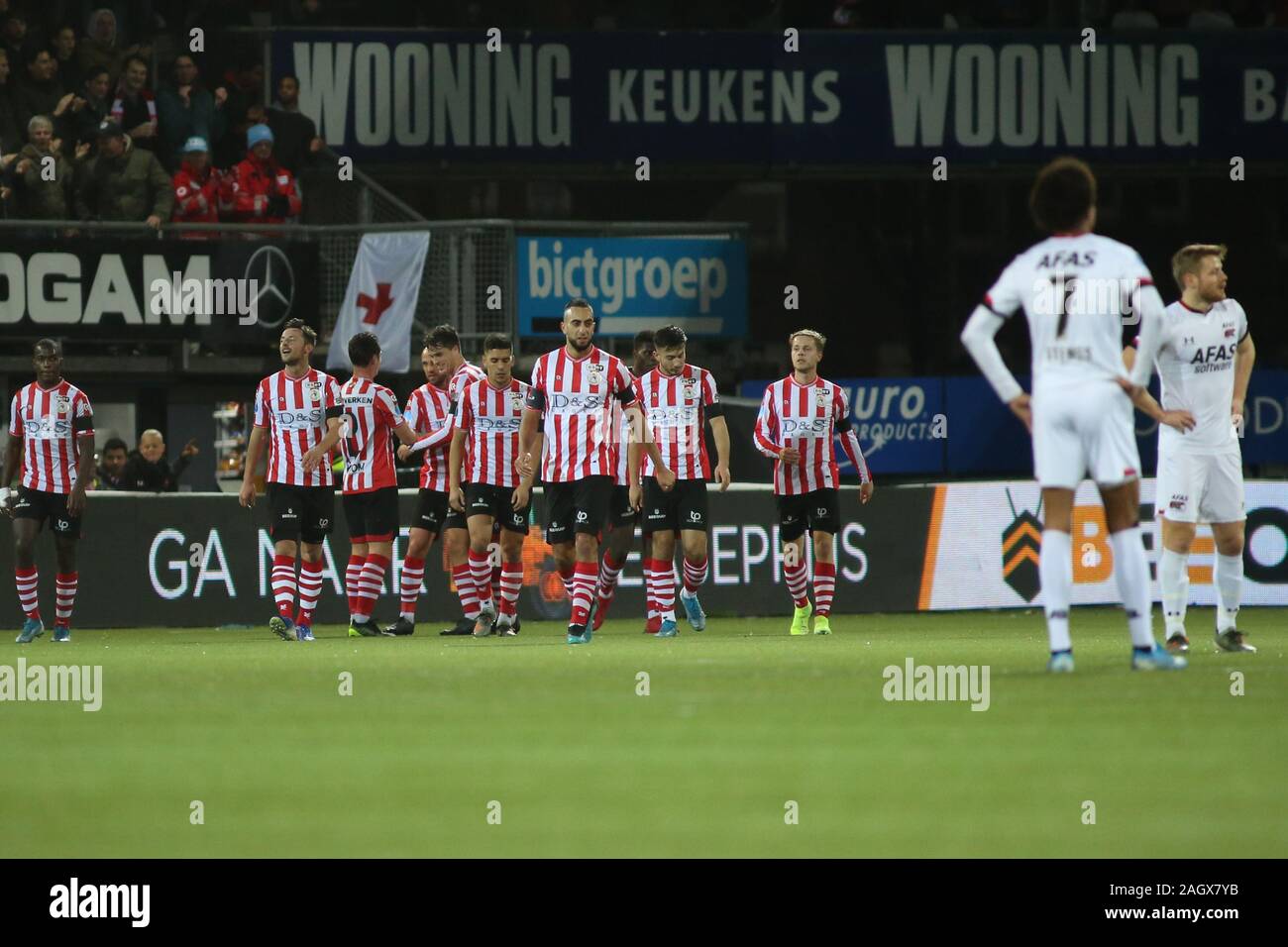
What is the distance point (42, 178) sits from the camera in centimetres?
2123

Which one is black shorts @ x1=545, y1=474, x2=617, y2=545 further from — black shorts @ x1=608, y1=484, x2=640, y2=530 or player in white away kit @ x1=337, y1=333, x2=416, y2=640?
player in white away kit @ x1=337, y1=333, x2=416, y2=640

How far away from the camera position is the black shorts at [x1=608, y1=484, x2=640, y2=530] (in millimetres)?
15906

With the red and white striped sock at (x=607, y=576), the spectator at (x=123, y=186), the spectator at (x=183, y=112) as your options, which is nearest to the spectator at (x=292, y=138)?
the spectator at (x=183, y=112)

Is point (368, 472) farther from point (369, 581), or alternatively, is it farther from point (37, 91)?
point (37, 91)

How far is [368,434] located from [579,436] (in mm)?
2600

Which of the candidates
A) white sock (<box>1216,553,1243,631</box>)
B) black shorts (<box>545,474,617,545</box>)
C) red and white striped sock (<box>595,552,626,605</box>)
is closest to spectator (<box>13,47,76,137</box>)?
red and white striped sock (<box>595,552,626,605</box>)

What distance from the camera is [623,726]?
26.0 ft

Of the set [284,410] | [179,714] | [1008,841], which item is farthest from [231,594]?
[1008,841]

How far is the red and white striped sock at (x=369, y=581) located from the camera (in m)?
15.7

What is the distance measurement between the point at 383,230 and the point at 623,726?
14846 mm

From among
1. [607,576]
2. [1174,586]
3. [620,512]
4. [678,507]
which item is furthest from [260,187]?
[1174,586]

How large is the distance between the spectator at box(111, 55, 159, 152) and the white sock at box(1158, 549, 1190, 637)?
14.0 meters

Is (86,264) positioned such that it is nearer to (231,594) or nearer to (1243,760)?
(231,594)

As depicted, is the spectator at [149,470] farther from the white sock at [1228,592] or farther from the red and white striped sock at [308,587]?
the white sock at [1228,592]
